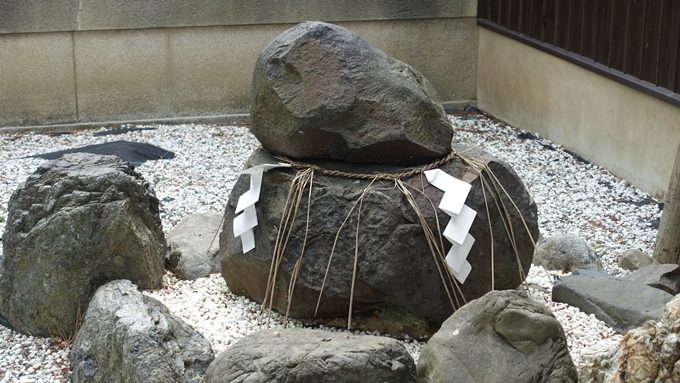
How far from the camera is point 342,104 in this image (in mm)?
4168

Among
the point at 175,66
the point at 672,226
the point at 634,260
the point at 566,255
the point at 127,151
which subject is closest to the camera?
the point at 566,255

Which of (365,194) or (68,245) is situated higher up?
(365,194)

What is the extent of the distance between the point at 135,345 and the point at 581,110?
216 inches

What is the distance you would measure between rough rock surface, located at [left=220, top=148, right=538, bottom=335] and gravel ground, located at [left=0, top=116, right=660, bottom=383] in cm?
19

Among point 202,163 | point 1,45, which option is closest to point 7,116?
point 1,45

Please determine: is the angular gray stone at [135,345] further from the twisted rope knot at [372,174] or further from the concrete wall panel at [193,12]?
the concrete wall panel at [193,12]

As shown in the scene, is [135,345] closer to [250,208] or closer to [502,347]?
[250,208]

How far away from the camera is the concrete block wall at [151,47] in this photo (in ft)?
30.1

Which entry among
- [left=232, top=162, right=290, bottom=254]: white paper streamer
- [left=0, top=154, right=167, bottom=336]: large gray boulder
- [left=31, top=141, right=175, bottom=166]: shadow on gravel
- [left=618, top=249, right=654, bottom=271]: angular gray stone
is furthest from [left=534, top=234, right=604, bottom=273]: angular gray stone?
[left=31, top=141, right=175, bottom=166]: shadow on gravel

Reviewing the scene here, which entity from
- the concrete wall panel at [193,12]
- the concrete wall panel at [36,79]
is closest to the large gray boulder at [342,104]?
the concrete wall panel at [193,12]

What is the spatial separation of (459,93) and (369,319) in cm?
637

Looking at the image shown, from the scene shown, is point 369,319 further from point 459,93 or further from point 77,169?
point 459,93

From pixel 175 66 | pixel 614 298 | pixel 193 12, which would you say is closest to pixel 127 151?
pixel 175 66

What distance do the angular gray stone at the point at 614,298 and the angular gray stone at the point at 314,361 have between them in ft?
3.93
